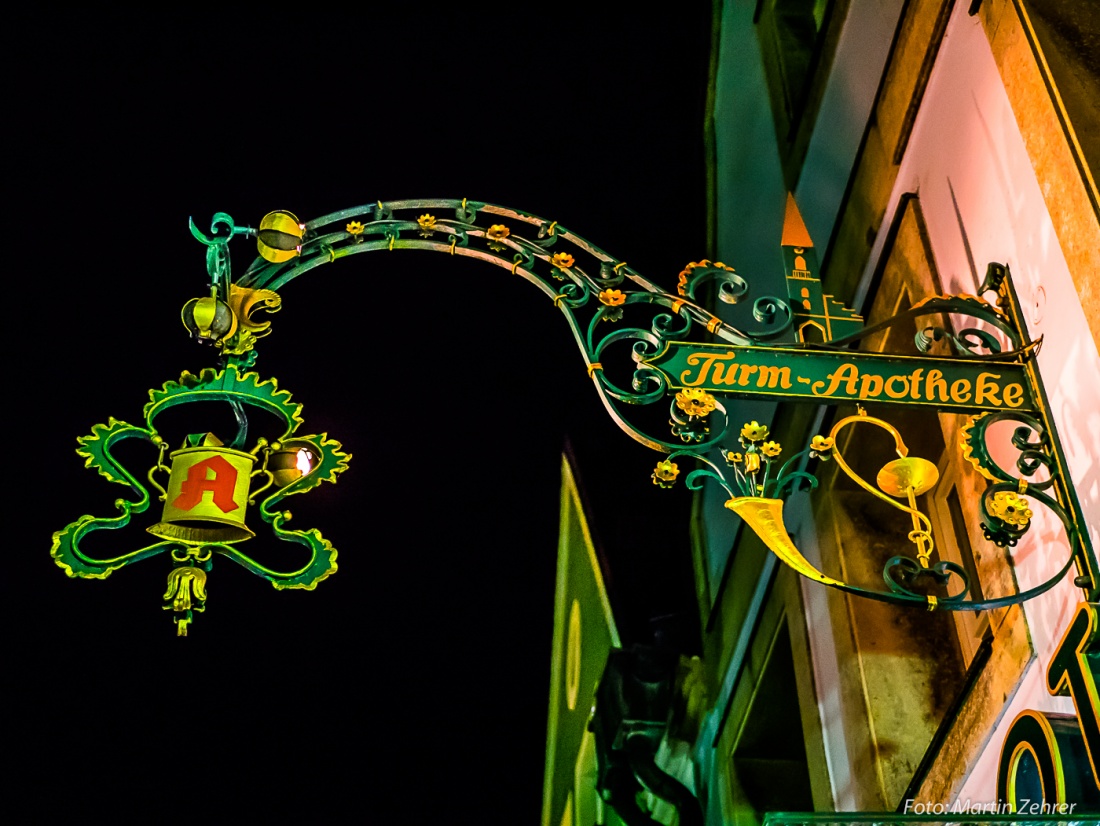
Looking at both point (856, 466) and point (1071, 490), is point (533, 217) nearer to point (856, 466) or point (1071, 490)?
point (1071, 490)

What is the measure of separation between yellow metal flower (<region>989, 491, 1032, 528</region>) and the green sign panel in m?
0.30

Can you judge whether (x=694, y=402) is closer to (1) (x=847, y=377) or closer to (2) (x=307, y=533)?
(1) (x=847, y=377)

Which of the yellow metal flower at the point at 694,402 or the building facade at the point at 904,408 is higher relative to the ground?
the building facade at the point at 904,408

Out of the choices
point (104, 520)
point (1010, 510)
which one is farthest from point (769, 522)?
point (104, 520)

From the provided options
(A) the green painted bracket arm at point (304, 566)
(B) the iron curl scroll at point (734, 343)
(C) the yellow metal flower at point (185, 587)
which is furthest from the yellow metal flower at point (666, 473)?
(C) the yellow metal flower at point (185, 587)

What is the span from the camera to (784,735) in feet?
29.1

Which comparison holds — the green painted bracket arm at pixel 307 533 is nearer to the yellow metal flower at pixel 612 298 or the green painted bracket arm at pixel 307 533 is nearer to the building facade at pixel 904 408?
the yellow metal flower at pixel 612 298

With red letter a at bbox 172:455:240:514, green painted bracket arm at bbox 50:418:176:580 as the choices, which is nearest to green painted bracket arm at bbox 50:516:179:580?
green painted bracket arm at bbox 50:418:176:580

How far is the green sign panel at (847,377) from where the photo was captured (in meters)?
3.83

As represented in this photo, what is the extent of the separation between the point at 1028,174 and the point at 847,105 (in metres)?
2.60

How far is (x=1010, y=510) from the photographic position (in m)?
3.67

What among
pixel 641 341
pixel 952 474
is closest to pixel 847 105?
pixel 952 474

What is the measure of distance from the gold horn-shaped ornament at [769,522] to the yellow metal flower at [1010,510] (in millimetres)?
502

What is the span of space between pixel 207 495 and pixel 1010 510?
2.27 m
